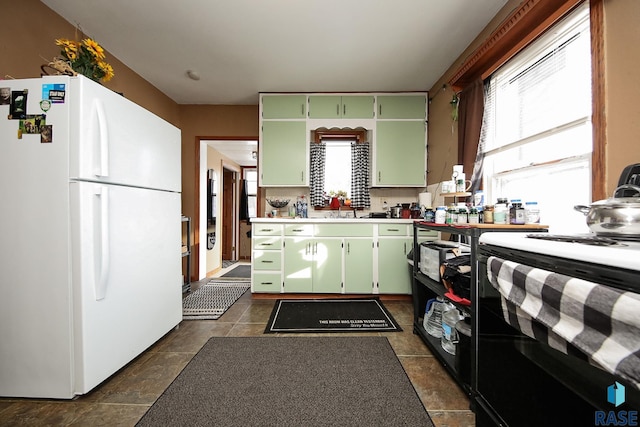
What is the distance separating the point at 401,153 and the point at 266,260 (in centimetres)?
217

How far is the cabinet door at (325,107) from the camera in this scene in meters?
3.30

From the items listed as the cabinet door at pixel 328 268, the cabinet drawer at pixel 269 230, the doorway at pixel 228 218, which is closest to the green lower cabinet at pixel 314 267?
the cabinet door at pixel 328 268

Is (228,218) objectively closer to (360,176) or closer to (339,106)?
(360,176)

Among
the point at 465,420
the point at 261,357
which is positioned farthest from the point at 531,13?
the point at 261,357

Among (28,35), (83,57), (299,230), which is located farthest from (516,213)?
(28,35)

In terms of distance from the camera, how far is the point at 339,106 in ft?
10.9

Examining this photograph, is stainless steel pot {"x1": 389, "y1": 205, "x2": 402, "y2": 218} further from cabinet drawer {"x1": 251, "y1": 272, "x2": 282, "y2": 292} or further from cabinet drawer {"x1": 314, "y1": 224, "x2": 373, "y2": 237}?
cabinet drawer {"x1": 251, "y1": 272, "x2": 282, "y2": 292}

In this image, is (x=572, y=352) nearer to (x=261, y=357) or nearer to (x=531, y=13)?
(x=261, y=357)

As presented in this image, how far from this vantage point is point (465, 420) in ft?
4.17

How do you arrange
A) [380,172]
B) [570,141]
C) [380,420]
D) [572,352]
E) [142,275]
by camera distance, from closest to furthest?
[572,352], [380,420], [570,141], [142,275], [380,172]

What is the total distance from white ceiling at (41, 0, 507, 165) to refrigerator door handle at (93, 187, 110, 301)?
1.60 metres

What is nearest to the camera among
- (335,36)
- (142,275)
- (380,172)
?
(142,275)

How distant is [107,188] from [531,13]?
8.84 feet

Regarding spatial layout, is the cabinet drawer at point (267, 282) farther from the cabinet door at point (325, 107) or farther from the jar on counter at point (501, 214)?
the jar on counter at point (501, 214)
